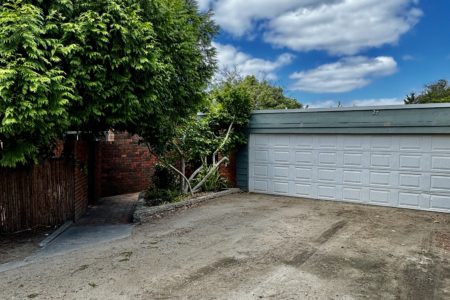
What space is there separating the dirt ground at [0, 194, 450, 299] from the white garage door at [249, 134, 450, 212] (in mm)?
1492

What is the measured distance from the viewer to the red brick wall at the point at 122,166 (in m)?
11.5

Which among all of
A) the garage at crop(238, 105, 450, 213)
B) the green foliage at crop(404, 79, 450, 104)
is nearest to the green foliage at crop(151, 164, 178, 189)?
the garage at crop(238, 105, 450, 213)

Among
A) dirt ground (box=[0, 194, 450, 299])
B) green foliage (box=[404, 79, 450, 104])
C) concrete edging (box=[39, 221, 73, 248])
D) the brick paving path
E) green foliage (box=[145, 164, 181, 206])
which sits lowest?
the brick paving path

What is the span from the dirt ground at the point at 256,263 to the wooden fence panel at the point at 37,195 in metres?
2.00

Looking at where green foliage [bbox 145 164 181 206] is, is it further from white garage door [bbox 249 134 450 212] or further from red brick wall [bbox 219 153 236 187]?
white garage door [bbox 249 134 450 212]

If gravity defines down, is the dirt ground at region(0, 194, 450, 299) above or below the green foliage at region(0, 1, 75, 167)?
below

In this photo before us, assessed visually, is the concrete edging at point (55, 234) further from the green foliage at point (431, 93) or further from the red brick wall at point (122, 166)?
the green foliage at point (431, 93)

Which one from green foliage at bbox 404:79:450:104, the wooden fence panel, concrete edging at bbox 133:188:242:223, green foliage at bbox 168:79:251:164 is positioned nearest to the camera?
the wooden fence panel

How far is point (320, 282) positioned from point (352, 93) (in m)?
17.2

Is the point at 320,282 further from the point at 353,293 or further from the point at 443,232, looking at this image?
the point at 443,232

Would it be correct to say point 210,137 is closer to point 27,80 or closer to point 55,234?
point 55,234

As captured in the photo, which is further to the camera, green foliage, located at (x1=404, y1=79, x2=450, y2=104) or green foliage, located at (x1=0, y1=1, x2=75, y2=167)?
green foliage, located at (x1=404, y1=79, x2=450, y2=104)

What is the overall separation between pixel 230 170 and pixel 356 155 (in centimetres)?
437

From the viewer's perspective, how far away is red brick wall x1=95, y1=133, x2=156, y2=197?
451 inches
